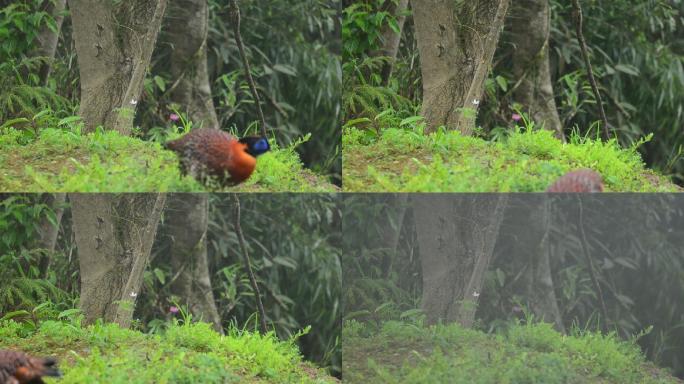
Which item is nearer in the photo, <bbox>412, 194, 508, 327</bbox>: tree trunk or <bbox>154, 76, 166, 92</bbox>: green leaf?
<bbox>154, 76, 166, 92</bbox>: green leaf

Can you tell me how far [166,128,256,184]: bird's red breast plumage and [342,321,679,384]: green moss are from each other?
667 mm

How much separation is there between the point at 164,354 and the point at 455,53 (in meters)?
1.16

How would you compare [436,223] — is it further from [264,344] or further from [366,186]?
[264,344]

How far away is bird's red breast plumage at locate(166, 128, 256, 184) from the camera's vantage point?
2.56 meters

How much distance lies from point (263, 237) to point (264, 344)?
1.02 ft

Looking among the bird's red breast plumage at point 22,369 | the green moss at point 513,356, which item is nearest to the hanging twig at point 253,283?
the green moss at point 513,356

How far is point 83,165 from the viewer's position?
2.62 metres

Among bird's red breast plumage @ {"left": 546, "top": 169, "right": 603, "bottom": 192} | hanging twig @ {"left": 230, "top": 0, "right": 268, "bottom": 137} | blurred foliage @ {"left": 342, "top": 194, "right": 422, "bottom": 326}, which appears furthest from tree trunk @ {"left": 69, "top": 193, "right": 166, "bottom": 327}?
bird's red breast plumage @ {"left": 546, "top": 169, "right": 603, "bottom": 192}

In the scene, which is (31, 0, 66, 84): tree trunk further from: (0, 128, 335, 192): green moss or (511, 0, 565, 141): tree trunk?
(511, 0, 565, 141): tree trunk

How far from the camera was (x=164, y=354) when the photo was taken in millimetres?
2742

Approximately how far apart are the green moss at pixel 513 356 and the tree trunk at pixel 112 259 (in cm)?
73

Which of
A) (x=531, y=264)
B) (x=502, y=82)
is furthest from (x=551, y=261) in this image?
(x=502, y=82)

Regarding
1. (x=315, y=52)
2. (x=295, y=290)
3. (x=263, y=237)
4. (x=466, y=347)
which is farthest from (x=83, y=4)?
(x=466, y=347)

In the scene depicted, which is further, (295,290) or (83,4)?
(295,290)
